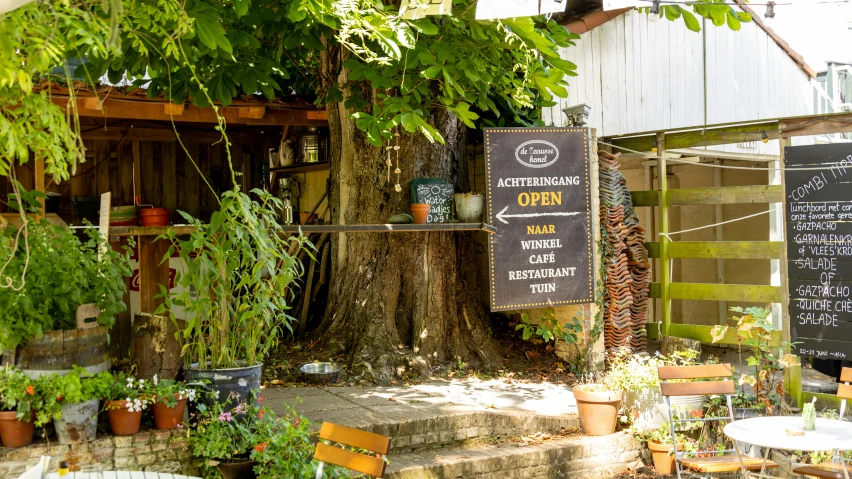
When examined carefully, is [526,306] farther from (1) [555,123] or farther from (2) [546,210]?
(1) [555,123]

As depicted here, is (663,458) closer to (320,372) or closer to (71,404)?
(320,372)

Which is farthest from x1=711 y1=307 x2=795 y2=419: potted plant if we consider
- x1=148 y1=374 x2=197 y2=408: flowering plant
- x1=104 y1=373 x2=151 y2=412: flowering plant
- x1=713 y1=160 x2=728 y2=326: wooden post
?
x1=104 y1=373 x2=151 y2=412: flowering plant

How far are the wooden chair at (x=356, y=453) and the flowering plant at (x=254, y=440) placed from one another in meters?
0.88

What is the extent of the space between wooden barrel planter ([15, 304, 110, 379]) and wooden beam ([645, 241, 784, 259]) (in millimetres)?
5365

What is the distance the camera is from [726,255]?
25.6 ft

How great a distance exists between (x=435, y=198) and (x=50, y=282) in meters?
3.59

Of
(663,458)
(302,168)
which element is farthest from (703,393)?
(302,168)

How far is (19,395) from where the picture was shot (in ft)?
15.5

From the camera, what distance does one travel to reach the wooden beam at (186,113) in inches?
300

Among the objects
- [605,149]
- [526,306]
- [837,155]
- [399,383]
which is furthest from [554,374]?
[837,155]

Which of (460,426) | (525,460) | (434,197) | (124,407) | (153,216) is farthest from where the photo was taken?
(153,216)

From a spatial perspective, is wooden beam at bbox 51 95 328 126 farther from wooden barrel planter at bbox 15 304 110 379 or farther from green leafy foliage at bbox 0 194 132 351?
wooden barrel planter at bbox 15 304 110 379

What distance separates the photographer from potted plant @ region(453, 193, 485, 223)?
773 centimetres

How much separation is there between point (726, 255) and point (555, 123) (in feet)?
7.35
